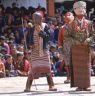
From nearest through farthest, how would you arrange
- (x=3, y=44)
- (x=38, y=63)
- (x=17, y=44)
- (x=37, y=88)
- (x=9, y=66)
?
(x=38, y=63)
(x=37, y=88)
(x=9, y=66)
(x=3, y=44)
(x=17, y=44)

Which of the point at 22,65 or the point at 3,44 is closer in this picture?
the point at 22,65

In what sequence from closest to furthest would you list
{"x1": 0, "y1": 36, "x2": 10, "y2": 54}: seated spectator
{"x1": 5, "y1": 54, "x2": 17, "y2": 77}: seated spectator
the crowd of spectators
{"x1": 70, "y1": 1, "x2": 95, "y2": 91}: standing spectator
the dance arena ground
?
1. the dance arena ground
2. {"x1": 70, "y1": 1, "x2": 95, "y2": 91}: standing spectator
3. {"x1": 5, "y1": 54, "x2": 17, "y2": 77}: seated spectator
4. the crowd of spectators
5. {"x1": 0, "y1": 36, "x2": 10, "y2": 54}: seated spectator

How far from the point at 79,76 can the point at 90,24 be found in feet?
3.60

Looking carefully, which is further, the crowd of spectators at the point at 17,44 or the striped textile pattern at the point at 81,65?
the crowd of spectators at the point at 17,44

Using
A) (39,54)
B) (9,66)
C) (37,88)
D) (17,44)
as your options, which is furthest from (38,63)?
(17,44)

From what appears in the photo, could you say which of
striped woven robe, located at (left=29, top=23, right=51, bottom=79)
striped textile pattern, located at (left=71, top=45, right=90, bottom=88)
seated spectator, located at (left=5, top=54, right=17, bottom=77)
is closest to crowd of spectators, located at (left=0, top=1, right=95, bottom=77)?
seated spectator, located at (left=5, top=54, right=17, bottom=77)

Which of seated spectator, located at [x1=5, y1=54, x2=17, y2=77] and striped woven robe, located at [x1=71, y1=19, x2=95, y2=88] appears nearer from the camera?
striped woven robe, located at [x1=71, y1=19, x2=95, y2=88]

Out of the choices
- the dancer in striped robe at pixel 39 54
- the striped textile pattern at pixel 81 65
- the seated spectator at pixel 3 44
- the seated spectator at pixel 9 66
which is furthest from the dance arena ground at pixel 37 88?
the seated spectator at pixel 3 44

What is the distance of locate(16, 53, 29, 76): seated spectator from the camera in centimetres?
1567

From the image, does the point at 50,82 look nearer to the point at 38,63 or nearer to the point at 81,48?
the point at 38,63

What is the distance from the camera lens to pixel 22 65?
15.8m

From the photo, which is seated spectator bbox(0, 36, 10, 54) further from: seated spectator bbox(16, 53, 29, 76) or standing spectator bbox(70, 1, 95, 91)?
standing spectator bbox(70, 1, 95, 91)

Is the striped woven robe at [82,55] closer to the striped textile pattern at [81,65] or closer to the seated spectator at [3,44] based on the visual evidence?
the striped textile pattern at [81,65]

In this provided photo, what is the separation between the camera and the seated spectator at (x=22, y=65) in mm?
15666
